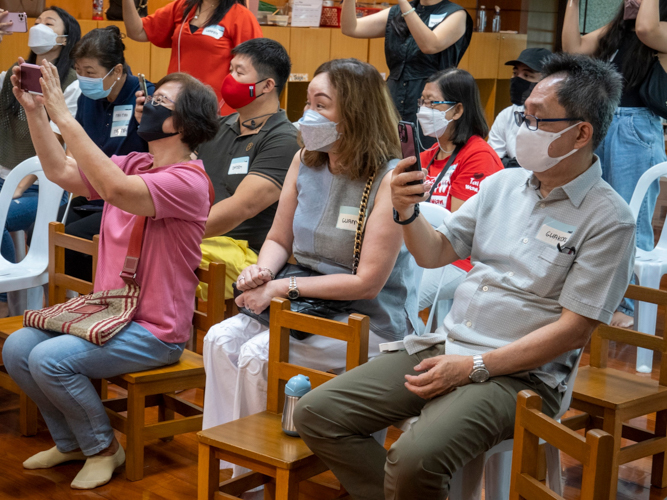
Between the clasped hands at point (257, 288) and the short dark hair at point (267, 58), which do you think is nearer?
the clasped hands at point (257, 288)

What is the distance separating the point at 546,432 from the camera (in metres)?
1.37

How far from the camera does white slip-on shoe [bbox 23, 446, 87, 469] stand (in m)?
2.47

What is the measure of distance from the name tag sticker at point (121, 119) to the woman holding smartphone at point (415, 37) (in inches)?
53.3

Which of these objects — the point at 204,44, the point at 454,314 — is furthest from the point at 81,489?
the point at 204,44

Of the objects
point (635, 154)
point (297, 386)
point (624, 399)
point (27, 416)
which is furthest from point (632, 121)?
point (27, 416)

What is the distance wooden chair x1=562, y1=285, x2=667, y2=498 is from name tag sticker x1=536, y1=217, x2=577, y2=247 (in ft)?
1.83

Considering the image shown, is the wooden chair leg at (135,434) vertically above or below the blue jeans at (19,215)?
below

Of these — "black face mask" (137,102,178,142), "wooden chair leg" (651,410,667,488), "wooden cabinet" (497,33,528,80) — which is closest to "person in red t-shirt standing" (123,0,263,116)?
"black face mask" (137,102,178,142)

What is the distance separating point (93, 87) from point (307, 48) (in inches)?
123

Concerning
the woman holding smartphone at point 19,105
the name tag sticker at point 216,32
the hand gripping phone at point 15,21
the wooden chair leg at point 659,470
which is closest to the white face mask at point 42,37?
the woman holding smartphone at point 19,105

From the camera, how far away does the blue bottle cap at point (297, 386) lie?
196 cm

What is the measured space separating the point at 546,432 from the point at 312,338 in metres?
0.94

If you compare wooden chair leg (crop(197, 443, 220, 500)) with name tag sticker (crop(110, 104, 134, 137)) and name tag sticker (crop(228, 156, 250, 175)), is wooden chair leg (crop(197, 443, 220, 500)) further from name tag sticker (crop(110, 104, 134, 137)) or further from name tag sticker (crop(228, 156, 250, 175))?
name tag sticker (crop(110, 104, 134, 137))

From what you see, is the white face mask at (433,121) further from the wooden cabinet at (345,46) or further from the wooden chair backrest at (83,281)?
the wooden cabinet at (345,46)
